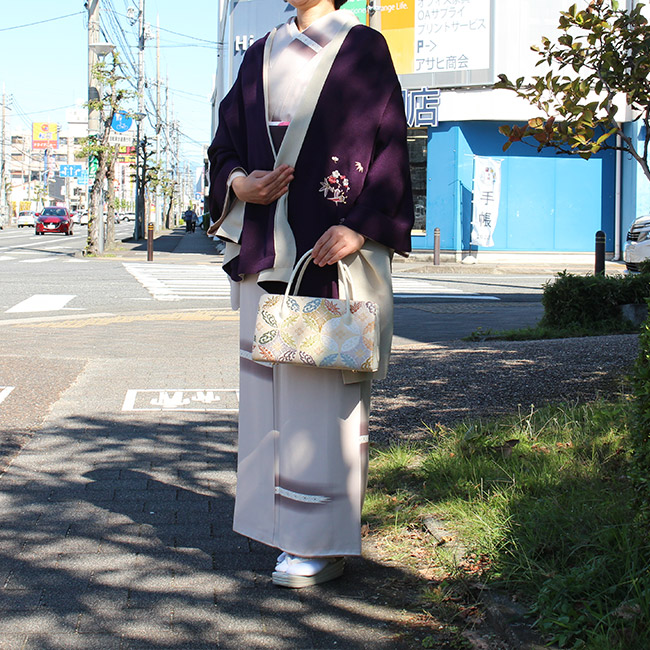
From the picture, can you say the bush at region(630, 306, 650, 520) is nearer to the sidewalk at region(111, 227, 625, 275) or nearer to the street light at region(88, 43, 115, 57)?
the sidewalk at region(111, 227, 625, 275)

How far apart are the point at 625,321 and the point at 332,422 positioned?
7.24 metres

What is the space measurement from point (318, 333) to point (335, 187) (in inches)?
20.9

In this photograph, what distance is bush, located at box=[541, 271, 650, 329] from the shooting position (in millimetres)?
9719

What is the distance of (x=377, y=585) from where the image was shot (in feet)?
10.7

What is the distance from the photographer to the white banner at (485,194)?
26.2 meters

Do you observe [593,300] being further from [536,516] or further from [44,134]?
[44,134]

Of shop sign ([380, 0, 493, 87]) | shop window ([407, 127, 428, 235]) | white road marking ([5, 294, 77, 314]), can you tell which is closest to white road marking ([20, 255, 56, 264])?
white road marking ([5, 294, 77, 314])

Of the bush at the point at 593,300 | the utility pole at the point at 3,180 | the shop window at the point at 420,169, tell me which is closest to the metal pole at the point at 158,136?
the utility pole at the point at 3,180

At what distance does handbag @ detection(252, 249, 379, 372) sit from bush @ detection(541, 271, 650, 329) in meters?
7.21

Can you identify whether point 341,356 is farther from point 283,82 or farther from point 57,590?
point 57,590

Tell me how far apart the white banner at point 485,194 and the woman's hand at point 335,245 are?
23.8 m

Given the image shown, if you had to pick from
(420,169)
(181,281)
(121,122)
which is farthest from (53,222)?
(181,281)

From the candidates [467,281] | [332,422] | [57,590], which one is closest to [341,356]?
[332,422]

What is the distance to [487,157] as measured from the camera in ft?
86.5
